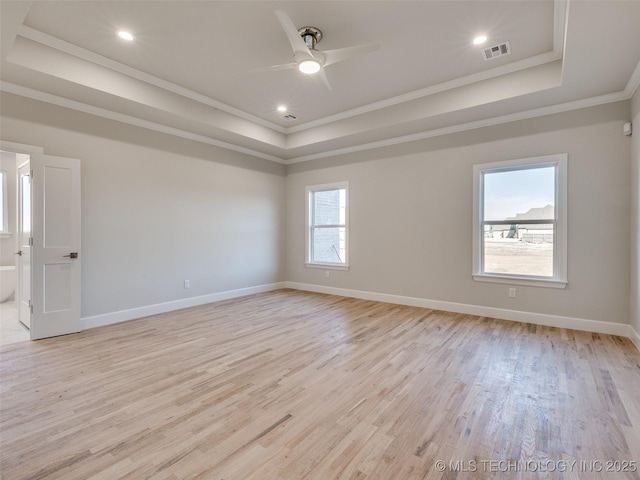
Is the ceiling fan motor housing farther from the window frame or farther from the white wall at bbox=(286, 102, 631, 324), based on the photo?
the window frame

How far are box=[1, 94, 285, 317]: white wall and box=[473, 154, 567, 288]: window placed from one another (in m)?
4.00

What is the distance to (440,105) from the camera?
416cm

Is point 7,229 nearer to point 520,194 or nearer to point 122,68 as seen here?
point 122,68

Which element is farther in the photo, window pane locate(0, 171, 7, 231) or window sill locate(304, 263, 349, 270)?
window sill locate(304, 263, 349, 270)

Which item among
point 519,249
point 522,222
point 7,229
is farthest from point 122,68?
point 519,249

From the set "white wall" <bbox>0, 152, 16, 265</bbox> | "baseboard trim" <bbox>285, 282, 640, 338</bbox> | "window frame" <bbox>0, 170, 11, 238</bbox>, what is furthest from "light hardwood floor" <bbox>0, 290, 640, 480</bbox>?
"window frame" <bbox>0, 170, 11, 238</bbox>

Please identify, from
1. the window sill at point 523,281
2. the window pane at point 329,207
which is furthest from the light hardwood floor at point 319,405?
the window pane at point 329,207

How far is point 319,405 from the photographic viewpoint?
84.7 inches

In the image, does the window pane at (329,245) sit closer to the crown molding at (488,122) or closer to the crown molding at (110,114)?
the crown molding at (488,122)

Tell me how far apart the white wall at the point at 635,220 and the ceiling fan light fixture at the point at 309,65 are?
3409 millimetres

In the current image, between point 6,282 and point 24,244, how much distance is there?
92.7 inches

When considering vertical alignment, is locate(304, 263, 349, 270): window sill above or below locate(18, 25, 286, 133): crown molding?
below

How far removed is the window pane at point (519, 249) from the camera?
13.4ft

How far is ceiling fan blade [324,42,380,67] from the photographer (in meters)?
2.65
